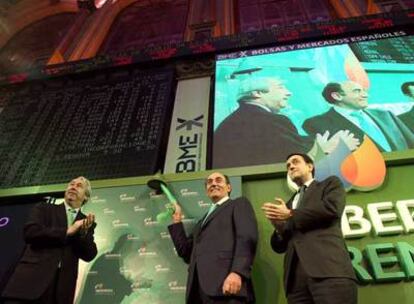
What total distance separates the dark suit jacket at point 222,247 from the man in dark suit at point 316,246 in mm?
167

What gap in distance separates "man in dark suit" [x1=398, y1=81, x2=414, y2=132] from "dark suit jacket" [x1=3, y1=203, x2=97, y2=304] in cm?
270

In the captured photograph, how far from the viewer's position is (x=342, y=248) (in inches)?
68.8

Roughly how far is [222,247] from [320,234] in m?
0.46

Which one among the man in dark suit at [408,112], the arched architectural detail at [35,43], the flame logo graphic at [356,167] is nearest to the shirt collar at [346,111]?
the man in dark suit at [408,112]

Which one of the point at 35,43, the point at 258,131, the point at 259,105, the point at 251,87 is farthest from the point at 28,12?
the point at 258,131

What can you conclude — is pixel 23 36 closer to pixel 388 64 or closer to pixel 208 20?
pixel 208 20

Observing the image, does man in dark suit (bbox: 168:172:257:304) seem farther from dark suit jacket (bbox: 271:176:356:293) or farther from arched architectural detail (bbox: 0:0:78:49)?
arched architectural detail (bbox: 0:0:78:49)

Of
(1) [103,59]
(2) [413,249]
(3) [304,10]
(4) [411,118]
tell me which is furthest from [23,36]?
(2) [413,249]

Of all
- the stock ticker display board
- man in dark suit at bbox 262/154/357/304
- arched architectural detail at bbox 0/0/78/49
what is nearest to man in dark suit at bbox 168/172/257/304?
man in dark suit at bbox 262/154/357/304

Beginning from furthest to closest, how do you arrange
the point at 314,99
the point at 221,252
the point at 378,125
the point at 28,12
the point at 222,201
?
the point at 28,12, the point at 314,99, the point at 378,125, the point at 222,201, the point at 221,252

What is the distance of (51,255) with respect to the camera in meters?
2.06

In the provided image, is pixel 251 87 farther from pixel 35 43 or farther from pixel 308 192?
pixel 35 43

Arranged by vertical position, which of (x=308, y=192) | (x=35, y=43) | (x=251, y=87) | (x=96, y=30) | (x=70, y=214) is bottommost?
(x=308, y=192)

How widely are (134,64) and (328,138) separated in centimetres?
270
